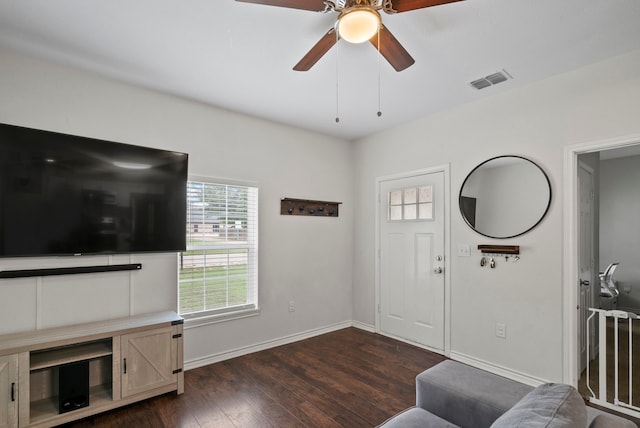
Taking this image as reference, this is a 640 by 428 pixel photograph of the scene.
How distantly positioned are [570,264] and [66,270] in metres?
4.01

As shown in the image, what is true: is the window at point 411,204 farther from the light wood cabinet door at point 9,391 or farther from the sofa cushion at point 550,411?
the light wood cabinet door at point 9,391

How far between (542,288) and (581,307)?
1.33ft

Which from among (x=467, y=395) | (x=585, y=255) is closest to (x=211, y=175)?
(x=467, y=395)

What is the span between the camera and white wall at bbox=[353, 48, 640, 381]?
249cm

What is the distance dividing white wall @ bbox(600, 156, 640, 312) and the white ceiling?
3741 millimetres

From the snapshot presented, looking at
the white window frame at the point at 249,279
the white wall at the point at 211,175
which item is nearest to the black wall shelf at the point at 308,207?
the white wall at the point at 211,175

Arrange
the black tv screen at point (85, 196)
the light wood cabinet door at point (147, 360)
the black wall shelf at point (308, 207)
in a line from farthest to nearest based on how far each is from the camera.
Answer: the black wall shelf at point (308, 207) < the light wood cabinet door at point (147, 360) < the black tv screen at point (85, 196)

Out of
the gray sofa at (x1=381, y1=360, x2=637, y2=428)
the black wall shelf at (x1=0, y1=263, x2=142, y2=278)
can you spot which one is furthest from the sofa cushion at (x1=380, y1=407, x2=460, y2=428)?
the black wall shelf at (x1=0, y1=263, x2=142, y2=278)

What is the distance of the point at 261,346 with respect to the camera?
3623 millimetres

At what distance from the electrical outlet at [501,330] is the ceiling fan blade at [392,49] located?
2.52m

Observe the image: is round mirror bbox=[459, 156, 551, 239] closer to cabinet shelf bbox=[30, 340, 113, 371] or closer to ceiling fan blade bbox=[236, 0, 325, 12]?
ceiling fan blade bbox=[236, 0, 325, 12]

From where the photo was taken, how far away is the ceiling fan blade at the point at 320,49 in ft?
5.77

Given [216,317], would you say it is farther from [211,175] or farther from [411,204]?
[411,204]

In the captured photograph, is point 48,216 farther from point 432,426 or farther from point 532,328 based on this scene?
point 532,328
